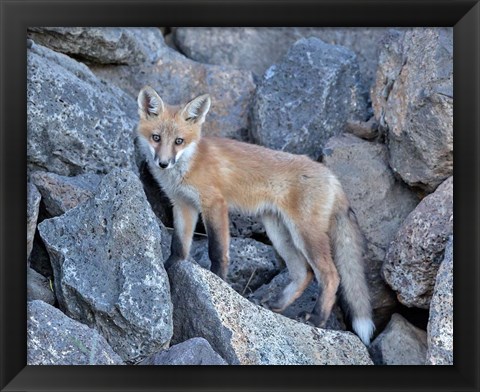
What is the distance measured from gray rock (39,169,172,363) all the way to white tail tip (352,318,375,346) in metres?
1.44

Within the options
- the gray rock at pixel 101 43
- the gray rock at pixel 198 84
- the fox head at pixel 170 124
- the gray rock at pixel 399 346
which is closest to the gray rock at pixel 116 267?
the fox head at pixel 170 124

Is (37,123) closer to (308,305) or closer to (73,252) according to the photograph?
(73,252)

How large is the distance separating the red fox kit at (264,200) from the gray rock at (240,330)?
39 centimetres

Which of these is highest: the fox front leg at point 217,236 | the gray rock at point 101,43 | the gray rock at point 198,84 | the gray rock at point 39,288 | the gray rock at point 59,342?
the gray rock at point 101,43

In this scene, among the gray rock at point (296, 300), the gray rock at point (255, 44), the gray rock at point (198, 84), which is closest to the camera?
the gray rock at point (296, 300)

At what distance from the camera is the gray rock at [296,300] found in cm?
621

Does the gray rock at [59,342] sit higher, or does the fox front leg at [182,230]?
the fox front leg at [182,230]

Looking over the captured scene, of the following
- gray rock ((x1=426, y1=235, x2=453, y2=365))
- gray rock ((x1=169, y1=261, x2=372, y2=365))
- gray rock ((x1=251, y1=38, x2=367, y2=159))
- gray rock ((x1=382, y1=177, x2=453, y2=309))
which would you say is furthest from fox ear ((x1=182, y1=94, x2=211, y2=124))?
gray rock ((x1=426, y1=235, x2=453, y2=365))

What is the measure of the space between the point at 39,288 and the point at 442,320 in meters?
2.40

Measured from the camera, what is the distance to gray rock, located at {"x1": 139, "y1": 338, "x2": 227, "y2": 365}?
4.69 metres

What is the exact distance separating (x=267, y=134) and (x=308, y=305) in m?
1.39

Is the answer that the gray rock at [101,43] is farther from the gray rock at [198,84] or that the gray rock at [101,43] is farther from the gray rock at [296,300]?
the gray rock at [296,300]

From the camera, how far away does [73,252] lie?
5270mm
